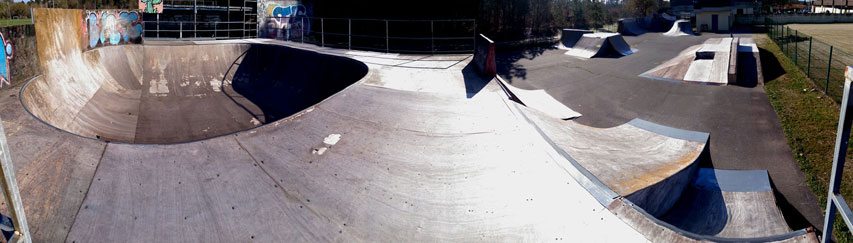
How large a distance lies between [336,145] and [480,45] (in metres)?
5.69

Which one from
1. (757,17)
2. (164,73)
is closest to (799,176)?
(164,73)

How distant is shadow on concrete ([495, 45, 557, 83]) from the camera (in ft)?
55.8

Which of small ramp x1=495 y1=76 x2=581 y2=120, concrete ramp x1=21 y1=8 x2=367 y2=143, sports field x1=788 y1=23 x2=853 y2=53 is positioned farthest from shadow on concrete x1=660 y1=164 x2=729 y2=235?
sports field x1=788 y1=23 x2=853 y2=53

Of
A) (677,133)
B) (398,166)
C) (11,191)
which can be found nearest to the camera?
(11,191)

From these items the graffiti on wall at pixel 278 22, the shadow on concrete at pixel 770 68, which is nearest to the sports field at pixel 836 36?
the shadow on concrete at pixel 770 68

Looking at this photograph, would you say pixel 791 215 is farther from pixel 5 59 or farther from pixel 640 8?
pixel 640 8

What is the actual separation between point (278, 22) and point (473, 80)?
14.2m

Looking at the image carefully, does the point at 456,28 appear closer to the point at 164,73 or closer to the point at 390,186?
the point at 164,73

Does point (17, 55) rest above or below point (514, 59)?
below

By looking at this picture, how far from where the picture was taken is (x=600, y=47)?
2219 cm

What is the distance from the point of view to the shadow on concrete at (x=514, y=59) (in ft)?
55.8

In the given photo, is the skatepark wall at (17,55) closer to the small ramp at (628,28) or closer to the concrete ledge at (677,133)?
the concrete ledge at (677,133)

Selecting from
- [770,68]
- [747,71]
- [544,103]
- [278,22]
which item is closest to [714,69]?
[747,71]

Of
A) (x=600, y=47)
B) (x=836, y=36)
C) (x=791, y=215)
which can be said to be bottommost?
(x=791, y=215)
